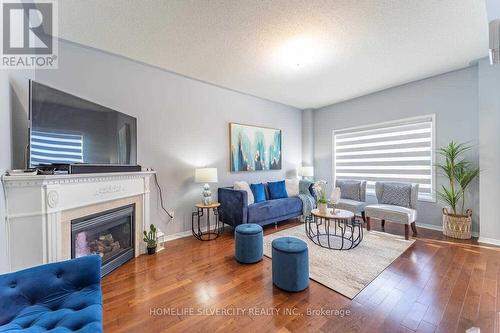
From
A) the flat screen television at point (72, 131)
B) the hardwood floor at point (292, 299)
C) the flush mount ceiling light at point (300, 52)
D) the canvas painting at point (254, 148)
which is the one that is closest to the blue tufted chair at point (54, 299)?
the hardwood floor at point (292, 299)

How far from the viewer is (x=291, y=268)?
1.99 metres

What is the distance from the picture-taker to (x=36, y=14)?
6.91ft

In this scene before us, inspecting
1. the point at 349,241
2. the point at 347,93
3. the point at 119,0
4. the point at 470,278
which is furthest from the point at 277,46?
the point at 470,278

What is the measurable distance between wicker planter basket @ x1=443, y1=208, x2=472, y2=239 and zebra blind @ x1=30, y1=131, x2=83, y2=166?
530 cm

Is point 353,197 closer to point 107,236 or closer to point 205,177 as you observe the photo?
point 205,177

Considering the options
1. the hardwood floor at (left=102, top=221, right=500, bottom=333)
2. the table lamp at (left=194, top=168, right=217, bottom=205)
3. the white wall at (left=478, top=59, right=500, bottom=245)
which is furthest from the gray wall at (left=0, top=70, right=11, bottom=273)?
the white wall at (left=478, top=59, right=500, bottom=245)

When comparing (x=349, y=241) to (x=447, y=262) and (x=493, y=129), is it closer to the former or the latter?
(x=447, y=262)

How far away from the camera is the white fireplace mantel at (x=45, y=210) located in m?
1.62

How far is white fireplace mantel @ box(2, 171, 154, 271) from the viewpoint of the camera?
1.62 metres

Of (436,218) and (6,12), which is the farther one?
(436,218)

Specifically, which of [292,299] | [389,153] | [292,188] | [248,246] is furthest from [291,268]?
[389,153]

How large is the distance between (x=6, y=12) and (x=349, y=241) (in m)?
4.67

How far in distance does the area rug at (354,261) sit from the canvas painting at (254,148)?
1.70m

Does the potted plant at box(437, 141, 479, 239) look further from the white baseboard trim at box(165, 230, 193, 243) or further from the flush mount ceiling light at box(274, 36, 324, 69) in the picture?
the white baseboard trim at box(165, 230, 193, 243)
